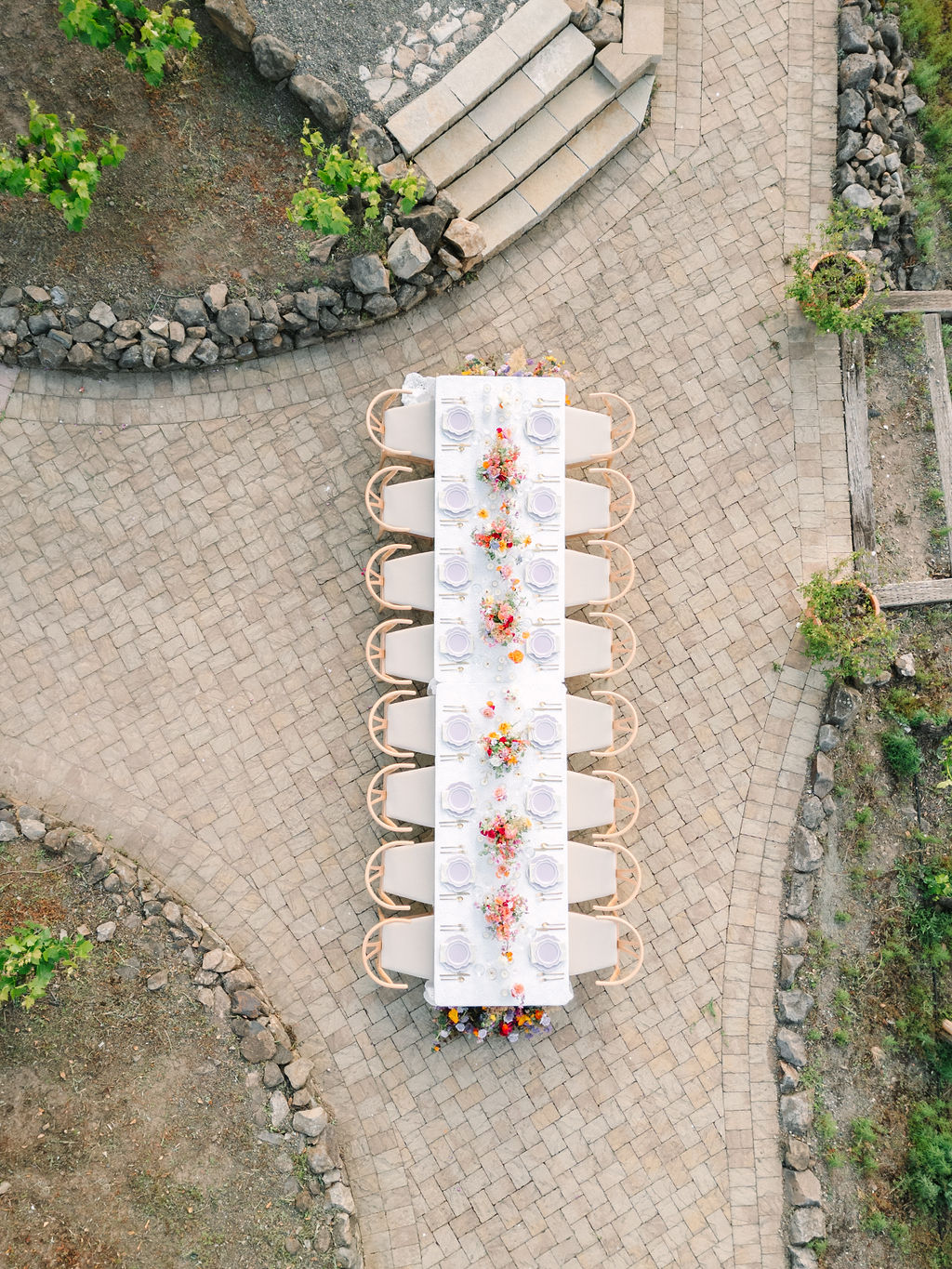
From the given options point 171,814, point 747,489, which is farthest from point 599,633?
point 171,814

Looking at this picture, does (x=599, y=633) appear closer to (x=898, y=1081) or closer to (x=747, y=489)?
(x=747, y=489)

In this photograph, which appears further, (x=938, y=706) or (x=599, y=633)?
(x=938, y=706)

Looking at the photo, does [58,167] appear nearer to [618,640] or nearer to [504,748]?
[504,748]

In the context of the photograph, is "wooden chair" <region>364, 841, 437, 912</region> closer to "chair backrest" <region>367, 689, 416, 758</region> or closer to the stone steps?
"chair backrest" <region>367, 689, 416, 758</region>

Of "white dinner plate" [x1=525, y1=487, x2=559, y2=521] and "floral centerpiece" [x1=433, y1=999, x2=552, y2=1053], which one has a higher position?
"white dinner plate" [x1=525, y1=487, x2=559, y2=521]

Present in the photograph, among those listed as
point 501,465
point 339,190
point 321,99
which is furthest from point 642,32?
point 501,465

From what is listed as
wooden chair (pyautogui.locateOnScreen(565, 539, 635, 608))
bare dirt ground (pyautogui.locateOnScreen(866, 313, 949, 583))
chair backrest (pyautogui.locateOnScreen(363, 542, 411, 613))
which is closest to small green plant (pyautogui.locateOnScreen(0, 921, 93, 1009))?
chair backrest (pyautogui.locateOnScreen(363, 542, 411, 613))

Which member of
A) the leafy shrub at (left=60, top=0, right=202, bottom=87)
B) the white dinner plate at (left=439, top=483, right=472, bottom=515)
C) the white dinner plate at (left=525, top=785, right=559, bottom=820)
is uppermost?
the leafy shrub at (left=60, top=0, right=202, bottom=87)
